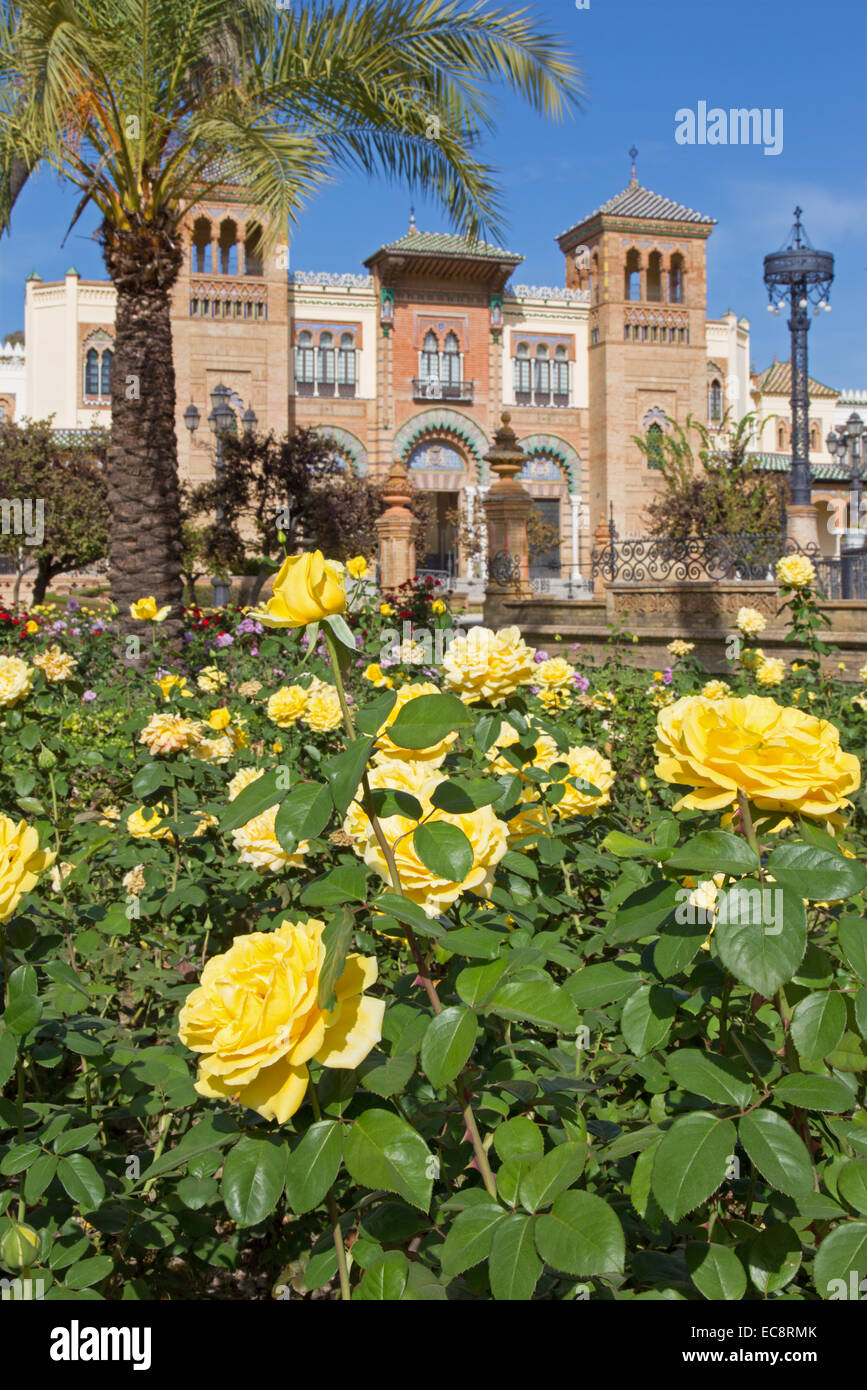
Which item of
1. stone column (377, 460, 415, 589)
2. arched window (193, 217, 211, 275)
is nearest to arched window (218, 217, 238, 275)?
arched window (193, 217, 211, 275)

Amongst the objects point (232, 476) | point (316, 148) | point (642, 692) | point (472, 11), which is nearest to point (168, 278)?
point (316, 148)

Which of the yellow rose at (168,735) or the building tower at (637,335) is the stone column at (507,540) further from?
the building tower at (637,335)

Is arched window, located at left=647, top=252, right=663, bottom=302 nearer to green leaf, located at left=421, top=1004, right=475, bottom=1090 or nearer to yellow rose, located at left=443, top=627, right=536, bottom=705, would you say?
yellow rose, located at left=443, top=627, right=536, bottom=705

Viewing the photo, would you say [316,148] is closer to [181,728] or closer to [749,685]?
[749,685]

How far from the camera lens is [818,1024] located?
1027 millimetres

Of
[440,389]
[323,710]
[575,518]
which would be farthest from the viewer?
[575,518]

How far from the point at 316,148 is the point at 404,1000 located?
365 inches

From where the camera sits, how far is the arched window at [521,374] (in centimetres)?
3569

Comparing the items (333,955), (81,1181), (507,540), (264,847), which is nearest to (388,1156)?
(333,955)

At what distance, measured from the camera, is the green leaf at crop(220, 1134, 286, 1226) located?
0.99m

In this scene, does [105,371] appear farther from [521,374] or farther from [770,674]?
[770,674]

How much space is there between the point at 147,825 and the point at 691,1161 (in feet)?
6.30

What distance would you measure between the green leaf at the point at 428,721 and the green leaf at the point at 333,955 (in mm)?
182

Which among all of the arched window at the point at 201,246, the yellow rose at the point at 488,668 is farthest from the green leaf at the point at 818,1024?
the arched window at the point at 201,246
